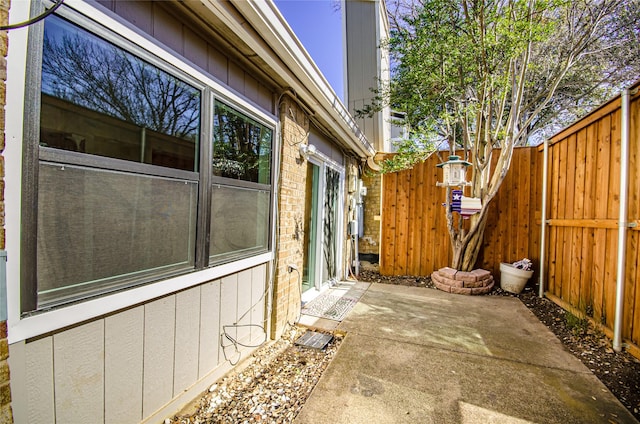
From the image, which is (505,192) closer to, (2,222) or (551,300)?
(551,300)

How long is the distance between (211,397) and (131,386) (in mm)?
639

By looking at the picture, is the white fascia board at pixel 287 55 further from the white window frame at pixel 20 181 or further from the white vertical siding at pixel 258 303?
the white vertical siding at pixel 258 303

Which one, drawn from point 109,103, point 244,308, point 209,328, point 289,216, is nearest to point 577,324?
point 289,216

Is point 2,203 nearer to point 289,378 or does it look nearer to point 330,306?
point 289,378

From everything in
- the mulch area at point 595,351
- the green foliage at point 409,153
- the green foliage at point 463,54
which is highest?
the green foliage at point 463,54

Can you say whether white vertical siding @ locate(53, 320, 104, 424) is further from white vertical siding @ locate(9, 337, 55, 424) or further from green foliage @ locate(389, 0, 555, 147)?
green foliage @ locate(389, 0, 555, 147)

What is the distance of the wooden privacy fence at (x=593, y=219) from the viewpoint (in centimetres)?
261

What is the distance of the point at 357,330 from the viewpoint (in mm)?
3090

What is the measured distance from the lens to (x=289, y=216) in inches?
119

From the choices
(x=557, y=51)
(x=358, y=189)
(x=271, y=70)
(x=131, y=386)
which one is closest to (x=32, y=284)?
(x=131, y=386)

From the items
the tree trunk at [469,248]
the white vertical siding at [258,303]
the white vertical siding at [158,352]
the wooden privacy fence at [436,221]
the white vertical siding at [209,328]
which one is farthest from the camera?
the wooden privacy fence at [436,221]

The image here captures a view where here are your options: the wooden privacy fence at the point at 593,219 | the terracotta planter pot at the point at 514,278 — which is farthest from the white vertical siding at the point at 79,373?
the terracotta planter pot at the point at 514,278

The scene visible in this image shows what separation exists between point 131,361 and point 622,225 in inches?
164

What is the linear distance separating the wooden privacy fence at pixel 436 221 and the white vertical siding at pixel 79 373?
4.95 metres
